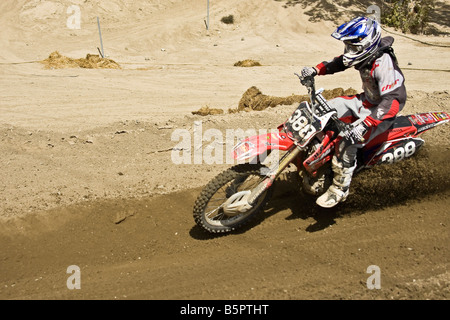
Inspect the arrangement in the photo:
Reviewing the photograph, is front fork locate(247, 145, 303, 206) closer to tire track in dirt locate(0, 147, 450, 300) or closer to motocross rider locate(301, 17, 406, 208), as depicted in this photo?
motocross rider locate(301, 17, 406, 208)

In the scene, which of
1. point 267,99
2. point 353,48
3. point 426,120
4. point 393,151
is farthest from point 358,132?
point 267,99

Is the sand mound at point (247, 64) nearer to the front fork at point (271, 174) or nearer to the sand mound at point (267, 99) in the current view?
the sand mound at point (267, 99)

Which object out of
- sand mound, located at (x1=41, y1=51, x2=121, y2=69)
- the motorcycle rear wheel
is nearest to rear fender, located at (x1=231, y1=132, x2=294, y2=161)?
the motorcycle rear wheel

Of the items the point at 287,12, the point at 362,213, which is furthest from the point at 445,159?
the point at 287,12

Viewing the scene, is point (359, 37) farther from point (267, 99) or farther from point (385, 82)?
point (267, 99)

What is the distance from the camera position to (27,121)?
7.84m

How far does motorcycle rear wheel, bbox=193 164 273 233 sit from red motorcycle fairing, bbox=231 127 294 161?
0.19 metres

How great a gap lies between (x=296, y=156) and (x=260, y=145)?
0.48m

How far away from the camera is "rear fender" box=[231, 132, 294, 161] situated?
12.6ft

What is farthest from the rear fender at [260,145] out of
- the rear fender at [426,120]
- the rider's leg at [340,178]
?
the rear fender at [426,120]

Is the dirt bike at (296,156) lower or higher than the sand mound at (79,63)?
higher

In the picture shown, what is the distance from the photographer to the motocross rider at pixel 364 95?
3.71 meters
